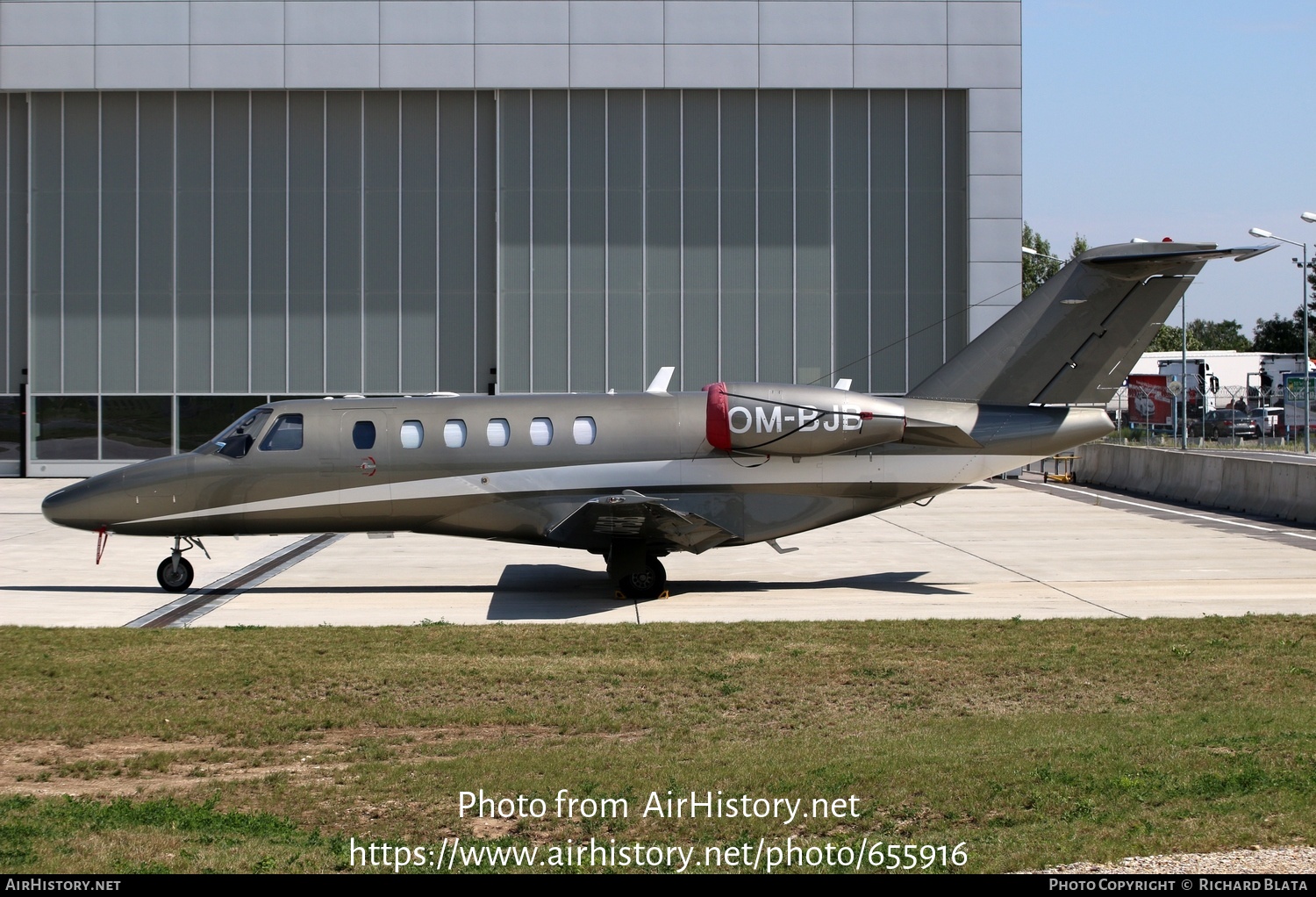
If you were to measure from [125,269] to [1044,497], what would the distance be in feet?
97.2

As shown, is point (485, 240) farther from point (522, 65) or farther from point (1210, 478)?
point (1210, 478)

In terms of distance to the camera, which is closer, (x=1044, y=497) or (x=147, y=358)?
(x=1044, y=497)

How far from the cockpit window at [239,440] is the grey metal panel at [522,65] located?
2428 centimetres

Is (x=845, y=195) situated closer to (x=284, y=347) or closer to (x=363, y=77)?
(x=363, y=77)

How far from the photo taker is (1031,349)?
18.5 metres

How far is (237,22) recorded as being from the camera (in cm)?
4062

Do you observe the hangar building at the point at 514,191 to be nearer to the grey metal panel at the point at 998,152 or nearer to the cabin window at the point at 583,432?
the grey metal panel at the point at 998,152

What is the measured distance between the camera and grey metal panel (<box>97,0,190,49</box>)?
133 ft

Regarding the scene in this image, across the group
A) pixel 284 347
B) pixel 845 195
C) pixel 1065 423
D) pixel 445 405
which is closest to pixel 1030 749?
pixel 1065 423

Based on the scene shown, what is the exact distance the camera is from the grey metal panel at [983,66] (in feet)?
133

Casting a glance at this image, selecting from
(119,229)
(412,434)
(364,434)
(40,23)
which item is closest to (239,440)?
(364,434)

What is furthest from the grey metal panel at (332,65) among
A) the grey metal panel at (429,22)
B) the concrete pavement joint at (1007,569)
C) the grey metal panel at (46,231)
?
the concrete pavement joint at (1007,569)

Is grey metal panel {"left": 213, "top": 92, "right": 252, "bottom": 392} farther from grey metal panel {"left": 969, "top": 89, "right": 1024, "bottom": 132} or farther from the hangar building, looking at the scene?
grey metal panel {"left": 969, "top": 89, "right": 1024, "bottom": 132}

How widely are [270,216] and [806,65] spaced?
18.0 m
